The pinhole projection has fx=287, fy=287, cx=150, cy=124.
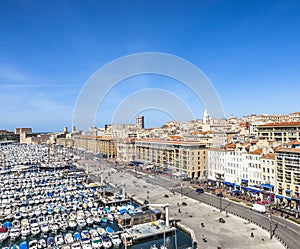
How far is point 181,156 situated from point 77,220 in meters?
31.9

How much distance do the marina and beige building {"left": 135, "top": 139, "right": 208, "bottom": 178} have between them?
1659 centimetres

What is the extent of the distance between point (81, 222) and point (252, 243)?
1868 cm

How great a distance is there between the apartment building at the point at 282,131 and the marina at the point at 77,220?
36159 mm

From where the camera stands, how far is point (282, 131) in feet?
199

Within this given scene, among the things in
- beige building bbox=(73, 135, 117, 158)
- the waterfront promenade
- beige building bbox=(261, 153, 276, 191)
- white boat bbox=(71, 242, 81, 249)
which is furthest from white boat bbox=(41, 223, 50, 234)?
beige building bbox=(73, 135, 117, 158)

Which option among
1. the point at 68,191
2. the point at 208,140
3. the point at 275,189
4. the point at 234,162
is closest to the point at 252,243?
the point at 275,189

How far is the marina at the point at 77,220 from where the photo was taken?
92.3ft

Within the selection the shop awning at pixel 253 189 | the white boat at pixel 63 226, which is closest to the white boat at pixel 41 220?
the white boat at pixel 63 226

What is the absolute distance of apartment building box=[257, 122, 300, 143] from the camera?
58.0 metres

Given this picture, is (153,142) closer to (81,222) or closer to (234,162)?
(234,162)

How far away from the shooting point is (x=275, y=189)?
124ft

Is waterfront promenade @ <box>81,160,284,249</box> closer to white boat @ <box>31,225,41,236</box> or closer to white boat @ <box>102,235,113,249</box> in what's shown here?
white boat @ <box>102,235,113,249</box>

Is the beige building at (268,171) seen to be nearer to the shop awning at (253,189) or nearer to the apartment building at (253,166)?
the apartment building at (253,166)

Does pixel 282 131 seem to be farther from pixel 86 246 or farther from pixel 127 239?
pixel 86 246
